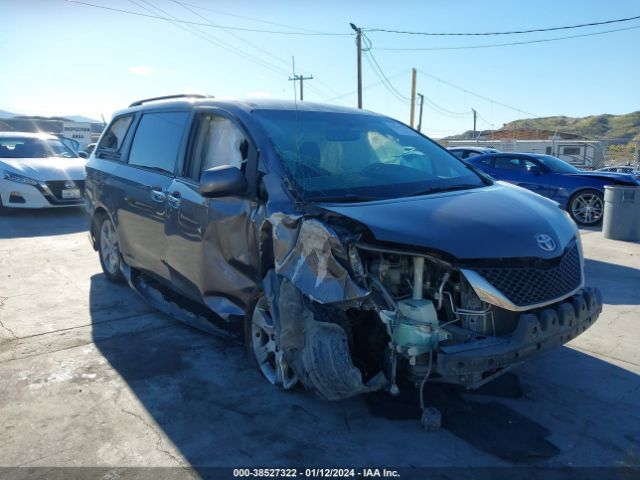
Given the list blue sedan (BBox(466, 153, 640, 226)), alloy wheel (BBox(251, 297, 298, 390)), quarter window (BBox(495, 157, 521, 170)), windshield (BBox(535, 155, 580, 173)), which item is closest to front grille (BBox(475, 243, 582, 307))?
alloy wheel (BBox(251, 297, 298, 390))

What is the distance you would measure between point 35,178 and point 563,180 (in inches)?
422

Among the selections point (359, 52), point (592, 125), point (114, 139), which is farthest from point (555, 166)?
point (592, 125)

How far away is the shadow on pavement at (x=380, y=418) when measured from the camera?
9.36ft

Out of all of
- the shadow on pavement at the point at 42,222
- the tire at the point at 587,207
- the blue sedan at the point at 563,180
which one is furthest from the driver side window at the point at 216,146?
the tire at the point at 587,207

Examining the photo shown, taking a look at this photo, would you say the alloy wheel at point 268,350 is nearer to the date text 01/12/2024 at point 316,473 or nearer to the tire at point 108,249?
the date text 01/12/2024 at point 316,473

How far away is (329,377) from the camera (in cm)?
292

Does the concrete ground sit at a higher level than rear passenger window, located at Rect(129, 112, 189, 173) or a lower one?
lower

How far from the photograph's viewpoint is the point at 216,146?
4117mm

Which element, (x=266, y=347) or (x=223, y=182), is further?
(x=266, y=347)

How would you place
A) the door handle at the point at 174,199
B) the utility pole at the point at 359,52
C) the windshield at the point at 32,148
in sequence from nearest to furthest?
1. the door handle at the point at 174,199
2. the windshield at the point at 32,148
3. the utility pole at the point at 359,52

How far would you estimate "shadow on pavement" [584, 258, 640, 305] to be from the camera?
18.5 feet

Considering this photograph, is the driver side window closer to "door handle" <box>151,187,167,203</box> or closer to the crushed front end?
"door handle" <box>151,187,167,203</box>

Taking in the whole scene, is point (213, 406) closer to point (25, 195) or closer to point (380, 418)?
point (380, 418)

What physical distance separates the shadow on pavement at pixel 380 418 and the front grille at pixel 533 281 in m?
0.78
